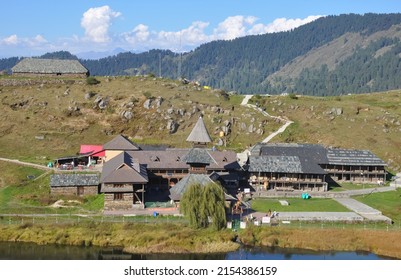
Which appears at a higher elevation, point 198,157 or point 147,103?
point 147,103

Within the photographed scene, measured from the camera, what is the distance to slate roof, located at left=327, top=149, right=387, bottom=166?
90.9m

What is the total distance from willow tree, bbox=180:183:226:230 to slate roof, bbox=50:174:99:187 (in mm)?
20485

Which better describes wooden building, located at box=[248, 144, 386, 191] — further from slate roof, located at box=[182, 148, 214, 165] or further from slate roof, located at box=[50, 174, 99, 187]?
slate roof, located at box=[50, 174, 99, 187]

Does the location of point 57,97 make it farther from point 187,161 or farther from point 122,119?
point 187,161

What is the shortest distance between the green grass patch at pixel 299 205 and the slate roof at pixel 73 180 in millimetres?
23951

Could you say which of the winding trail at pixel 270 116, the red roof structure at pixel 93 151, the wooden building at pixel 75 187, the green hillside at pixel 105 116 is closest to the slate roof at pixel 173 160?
the red roof structure at pixel 93 151

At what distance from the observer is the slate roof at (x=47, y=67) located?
468 ft

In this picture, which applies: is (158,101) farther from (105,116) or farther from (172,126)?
(105,116)

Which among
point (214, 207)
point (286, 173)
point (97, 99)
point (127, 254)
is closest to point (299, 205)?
point (286, 173)

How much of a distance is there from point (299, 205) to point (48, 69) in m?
93.2

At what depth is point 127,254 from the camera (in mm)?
55219

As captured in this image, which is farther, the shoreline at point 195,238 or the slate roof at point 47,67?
the slate roof at point 47,67

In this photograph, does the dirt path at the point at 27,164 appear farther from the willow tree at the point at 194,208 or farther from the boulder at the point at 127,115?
the willow tree at the point at 194,208

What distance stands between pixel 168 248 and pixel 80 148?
50.1m
